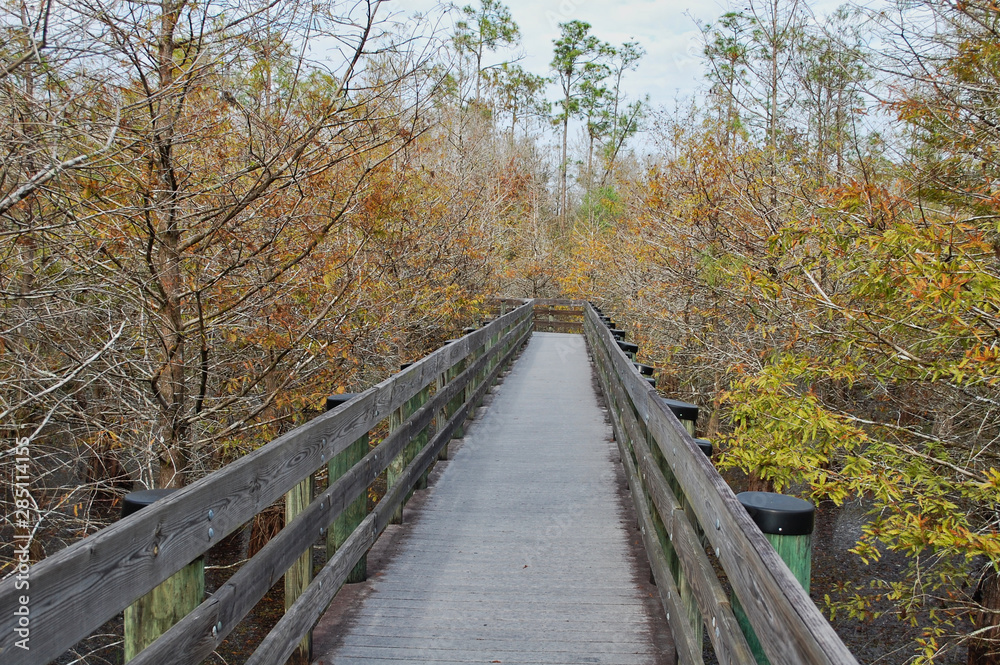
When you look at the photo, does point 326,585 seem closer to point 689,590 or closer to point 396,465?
point 689,590

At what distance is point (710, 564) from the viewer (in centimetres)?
256

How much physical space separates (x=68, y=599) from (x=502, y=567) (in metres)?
3.06

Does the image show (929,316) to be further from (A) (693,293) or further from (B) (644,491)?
(A) (693,293)

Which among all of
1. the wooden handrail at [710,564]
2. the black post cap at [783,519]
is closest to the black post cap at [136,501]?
the wooden handrail at [710,564]

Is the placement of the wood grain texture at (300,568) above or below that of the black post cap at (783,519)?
below

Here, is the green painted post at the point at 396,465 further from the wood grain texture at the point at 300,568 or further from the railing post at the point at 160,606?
the railing post at the point at 160,606

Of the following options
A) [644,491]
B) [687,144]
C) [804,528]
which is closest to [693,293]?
[687,144]

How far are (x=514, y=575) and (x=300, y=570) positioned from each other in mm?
1422

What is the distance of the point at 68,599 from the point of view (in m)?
1.46

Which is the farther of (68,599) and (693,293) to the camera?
(693,293)

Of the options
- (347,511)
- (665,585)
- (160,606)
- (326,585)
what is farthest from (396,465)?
(160,606)

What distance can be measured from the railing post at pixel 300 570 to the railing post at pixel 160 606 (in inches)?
34.7

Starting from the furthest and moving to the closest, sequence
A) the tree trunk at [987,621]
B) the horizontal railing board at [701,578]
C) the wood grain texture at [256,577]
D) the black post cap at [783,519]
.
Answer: the tree trunk at [987,621]
the black post cap at [783,519]
the horizontal railing board at [701,578]
the wood grain texture at [256,577]

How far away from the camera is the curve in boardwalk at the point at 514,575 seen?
132 inches
